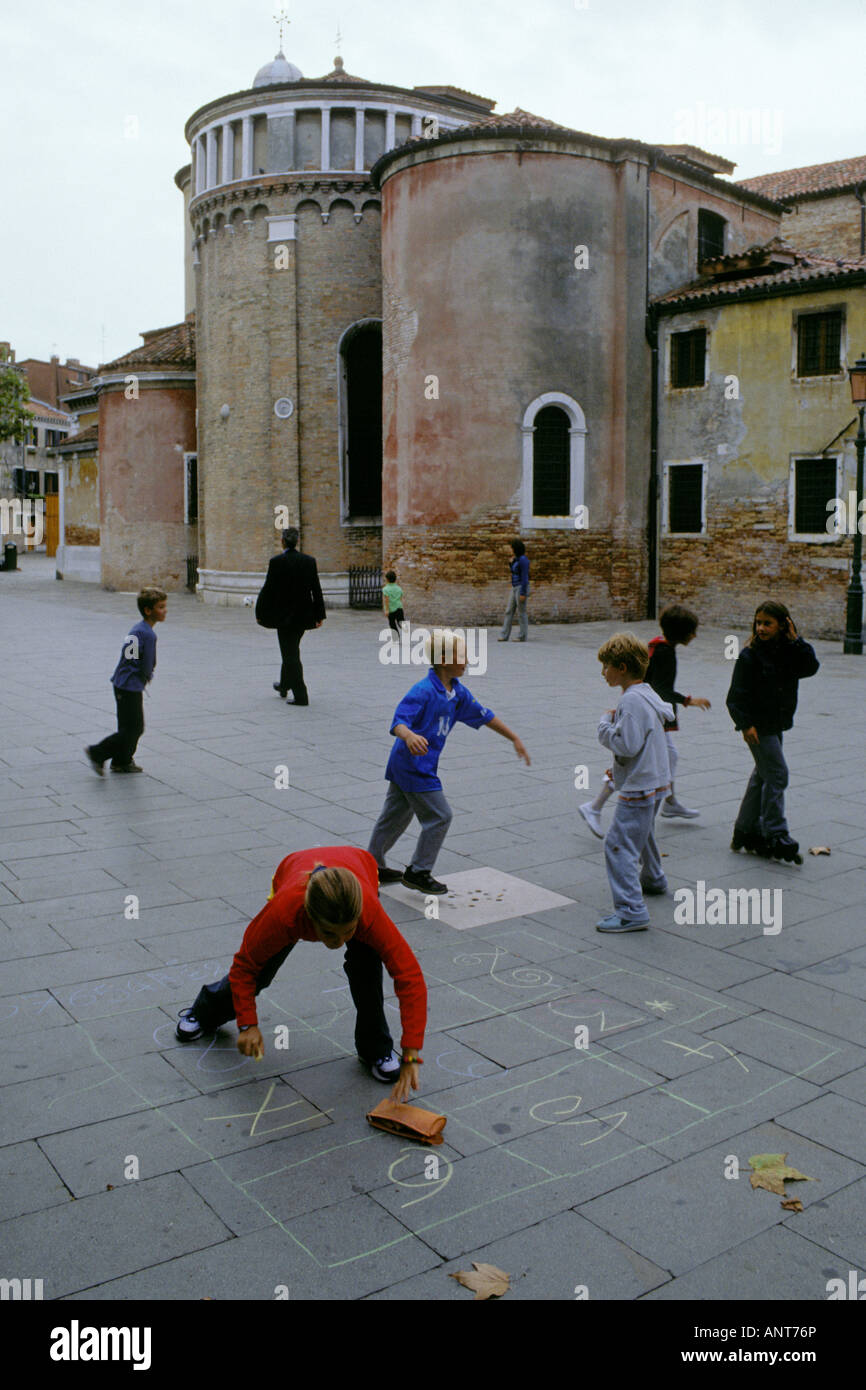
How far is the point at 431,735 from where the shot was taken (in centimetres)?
628

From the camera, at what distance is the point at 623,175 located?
2305 centimetres

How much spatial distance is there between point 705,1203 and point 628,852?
8.40ft

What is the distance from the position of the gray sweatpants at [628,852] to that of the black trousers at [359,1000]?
6.04 feet

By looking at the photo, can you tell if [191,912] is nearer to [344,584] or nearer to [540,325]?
[540,325]

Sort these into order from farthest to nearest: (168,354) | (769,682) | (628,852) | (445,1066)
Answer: (168,354) < (769,682) < (628,852) < (445,1066)

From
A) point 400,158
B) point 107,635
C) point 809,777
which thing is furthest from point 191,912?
point 400,158

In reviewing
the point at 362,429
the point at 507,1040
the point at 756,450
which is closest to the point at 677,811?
the point at 507,1040

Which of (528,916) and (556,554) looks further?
(556,554)

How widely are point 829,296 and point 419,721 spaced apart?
17591 mm

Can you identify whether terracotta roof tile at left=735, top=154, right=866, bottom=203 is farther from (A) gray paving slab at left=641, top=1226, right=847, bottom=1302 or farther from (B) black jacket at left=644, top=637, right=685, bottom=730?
(A) gray paving slab at left=641, top=1226, right=847, bottom=1302

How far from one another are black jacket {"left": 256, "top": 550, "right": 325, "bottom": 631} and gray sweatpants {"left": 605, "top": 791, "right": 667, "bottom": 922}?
23.1 feet

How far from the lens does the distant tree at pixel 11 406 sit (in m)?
49.4

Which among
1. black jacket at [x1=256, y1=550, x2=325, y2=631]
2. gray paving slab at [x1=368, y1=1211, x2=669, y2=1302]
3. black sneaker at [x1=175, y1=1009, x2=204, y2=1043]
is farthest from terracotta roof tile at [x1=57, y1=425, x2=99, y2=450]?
gray paving slab at [x1=368, y1=1211, x2=669, y2=1302]

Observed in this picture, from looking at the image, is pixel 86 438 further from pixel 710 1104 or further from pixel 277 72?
pixel 710 1104
